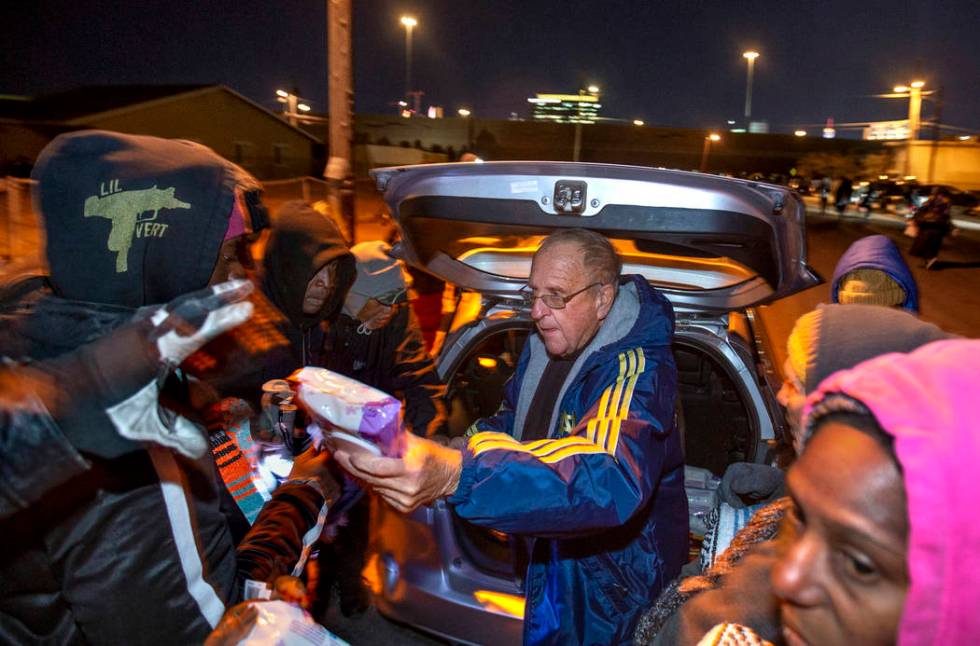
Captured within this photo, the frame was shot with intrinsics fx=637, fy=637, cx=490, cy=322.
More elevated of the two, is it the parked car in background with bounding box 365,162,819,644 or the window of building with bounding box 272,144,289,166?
the window of building with bounding box 272,144,289,166

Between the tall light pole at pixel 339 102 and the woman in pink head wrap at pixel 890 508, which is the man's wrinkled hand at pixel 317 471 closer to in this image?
the woman in pink head wrap at pixel 890 508

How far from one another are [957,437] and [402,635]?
133 inches

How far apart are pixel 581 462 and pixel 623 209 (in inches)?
37.6

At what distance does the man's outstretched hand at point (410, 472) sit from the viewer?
4.95 feet

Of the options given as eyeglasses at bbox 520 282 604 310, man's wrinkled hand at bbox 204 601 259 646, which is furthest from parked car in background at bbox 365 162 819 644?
man's wrinkled hand at bbox 204 601 259 646

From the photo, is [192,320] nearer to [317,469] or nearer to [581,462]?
[581,462]

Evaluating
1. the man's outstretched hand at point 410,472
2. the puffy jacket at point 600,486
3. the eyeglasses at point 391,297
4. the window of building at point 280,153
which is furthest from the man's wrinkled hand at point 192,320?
the window of building at point 280,153

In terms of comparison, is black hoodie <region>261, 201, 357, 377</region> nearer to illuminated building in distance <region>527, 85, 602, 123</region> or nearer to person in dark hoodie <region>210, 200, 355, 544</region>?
person in dark hoodie <region>210, 200, 355, 544</region>

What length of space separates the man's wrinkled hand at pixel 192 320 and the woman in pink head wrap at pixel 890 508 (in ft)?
3.22

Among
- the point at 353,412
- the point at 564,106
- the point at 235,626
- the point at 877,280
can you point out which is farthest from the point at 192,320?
the point at 564,106

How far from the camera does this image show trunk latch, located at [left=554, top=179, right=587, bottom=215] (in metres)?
2.22

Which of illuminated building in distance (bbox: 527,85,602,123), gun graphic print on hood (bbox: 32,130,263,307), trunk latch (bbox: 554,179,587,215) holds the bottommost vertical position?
gun graphic print on hood (bbox: 32,130,263,307)

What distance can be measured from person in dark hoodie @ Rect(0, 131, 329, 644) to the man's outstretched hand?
34 cm

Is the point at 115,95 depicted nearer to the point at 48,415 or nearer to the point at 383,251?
the point at 383,251
